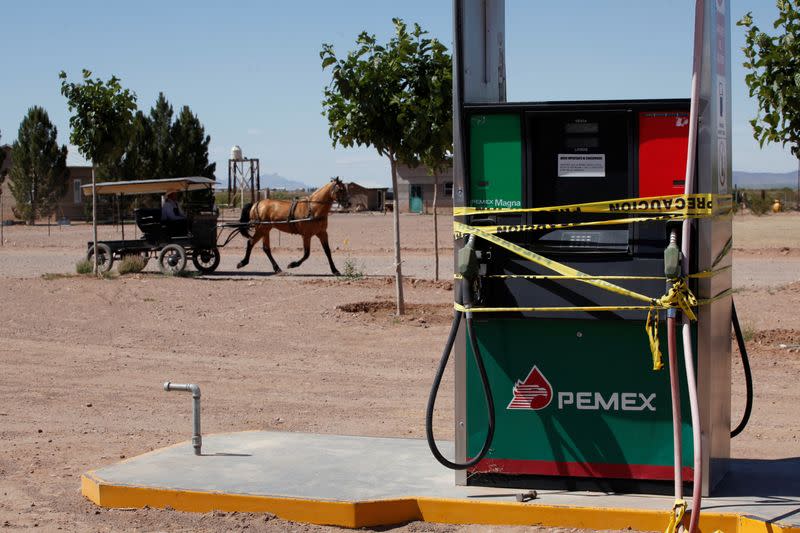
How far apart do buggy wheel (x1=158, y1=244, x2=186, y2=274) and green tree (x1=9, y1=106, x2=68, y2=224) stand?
134ft

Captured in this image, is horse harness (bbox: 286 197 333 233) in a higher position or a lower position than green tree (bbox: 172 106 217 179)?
lower

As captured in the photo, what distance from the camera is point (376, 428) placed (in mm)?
9062

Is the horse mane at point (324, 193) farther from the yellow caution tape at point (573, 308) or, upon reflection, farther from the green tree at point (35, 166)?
the green tree at point (35, 166)

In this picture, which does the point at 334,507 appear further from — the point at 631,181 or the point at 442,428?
the point at 442,428

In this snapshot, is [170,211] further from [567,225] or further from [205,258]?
[567,225]

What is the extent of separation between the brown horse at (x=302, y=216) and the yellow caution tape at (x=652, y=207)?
56.3 ft

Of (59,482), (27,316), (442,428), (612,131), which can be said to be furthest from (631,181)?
(27,316)

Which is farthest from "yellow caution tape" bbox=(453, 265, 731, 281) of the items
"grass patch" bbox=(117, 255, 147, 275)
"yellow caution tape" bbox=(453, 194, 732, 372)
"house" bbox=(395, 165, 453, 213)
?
"house" bbox=(395, 165, 453, 213)

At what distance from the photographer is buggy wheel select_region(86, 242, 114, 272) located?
23.9 m

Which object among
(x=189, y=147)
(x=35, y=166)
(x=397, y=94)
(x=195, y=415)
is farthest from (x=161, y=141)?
(x=195, y=415)

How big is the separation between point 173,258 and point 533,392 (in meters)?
18.3

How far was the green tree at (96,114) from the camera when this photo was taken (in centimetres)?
2248

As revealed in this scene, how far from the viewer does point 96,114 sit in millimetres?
22547

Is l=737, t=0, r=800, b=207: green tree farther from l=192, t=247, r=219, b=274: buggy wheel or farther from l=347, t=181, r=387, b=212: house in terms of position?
l=347, t=181, r=387, b=212: house
